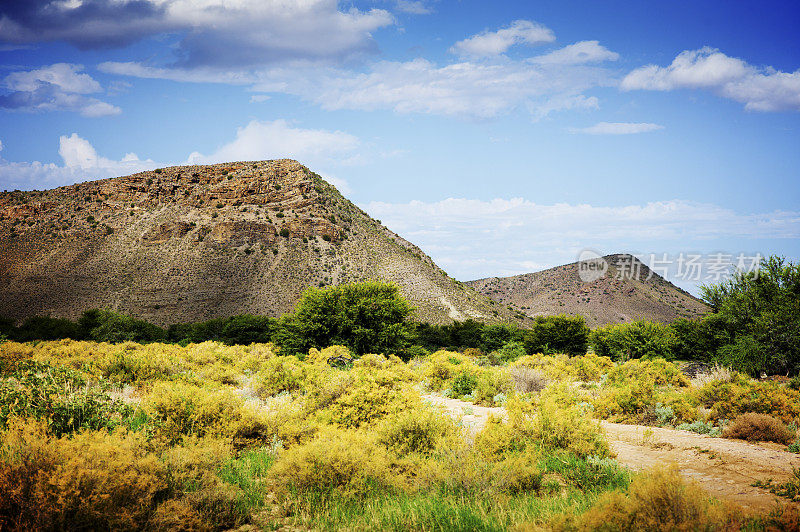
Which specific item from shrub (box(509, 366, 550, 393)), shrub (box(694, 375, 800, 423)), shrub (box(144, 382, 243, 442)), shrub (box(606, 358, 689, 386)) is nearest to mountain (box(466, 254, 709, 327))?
shrub (box(606, 358, 689, 386))

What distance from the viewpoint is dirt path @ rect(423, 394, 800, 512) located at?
18.6 feet

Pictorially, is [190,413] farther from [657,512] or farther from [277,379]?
[657,512]

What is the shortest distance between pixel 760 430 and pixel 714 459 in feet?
7.78

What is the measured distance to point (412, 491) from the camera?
224 inches

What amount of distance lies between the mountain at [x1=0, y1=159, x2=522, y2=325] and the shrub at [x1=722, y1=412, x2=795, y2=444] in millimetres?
44897

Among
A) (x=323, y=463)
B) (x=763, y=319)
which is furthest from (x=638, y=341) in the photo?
(x=323, y=463)

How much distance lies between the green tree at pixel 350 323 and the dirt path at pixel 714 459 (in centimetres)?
1298

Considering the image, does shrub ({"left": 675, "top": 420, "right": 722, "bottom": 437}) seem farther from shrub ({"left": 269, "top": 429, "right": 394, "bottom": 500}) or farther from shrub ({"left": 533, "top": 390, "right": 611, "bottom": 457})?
shrub ({"left": 269, "top": 429, "right": 394, "bottom": 500})

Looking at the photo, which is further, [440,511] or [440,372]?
[440,372]

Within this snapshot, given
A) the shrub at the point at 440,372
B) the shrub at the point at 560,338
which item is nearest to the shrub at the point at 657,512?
the shrub at the point at 440,372

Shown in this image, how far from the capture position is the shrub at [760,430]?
851 centimetres

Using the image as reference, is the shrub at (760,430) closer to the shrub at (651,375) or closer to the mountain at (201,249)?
the shrub at (651,375)

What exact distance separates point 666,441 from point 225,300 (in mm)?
54842

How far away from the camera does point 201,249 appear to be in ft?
212
